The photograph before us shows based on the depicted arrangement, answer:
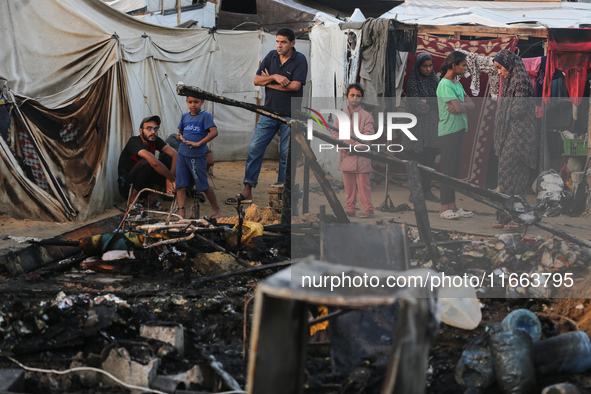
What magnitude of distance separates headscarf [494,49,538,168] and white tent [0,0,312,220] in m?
4.51

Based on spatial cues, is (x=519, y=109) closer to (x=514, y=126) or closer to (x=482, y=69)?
(x=514, y=126)

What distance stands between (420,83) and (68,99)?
4.37 meters

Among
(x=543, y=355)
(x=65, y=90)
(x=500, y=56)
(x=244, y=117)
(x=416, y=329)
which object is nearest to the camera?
(x=416, y=329)

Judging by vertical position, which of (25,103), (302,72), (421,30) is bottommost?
(25,103)

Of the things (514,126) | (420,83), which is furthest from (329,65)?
(514,126)

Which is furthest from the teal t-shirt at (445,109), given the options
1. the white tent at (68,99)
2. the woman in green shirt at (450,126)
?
the white tent at (68,99)

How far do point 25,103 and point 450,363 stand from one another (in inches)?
204

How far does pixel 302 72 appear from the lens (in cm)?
611

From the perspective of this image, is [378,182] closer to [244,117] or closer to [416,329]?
[244,117]

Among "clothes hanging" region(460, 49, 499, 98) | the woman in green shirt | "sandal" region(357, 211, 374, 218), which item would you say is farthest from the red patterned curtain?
"sandal" region(357, 211, 374, 218)

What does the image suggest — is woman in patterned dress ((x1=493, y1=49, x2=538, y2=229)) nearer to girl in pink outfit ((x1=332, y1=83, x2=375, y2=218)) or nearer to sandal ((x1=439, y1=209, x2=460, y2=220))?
sandal ((x1=439, y1=209, x2=460, y2=220))

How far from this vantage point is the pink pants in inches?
238

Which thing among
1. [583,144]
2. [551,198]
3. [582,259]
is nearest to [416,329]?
[582,259]

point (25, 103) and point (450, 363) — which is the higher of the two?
point (25, 103)
